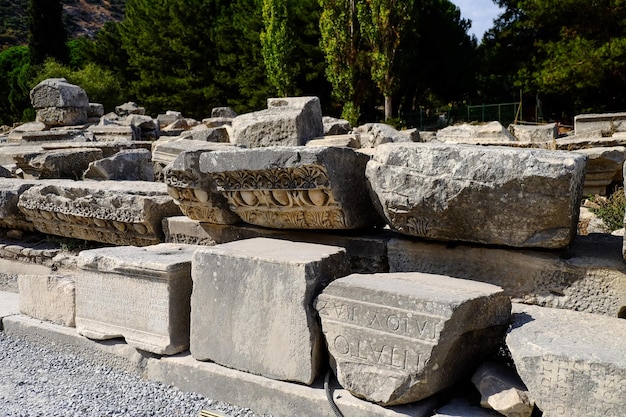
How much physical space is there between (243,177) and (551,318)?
1.67 meters

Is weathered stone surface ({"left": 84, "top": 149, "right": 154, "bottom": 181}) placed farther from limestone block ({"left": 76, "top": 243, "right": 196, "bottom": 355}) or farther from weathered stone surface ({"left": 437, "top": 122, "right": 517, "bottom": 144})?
weathered stone surface ({"left": 437, "top": 122, "right": 517, "bottom": 144})

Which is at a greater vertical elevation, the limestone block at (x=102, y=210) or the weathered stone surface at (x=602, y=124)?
the weathered stone surface at (x=602, y=124)

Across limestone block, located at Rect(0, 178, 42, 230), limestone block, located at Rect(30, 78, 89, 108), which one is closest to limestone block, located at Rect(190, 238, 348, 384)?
limestone block, located at Rect(0, 178, 42, 230)

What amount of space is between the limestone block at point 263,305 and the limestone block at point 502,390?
713 mm

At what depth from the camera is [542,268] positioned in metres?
2.76

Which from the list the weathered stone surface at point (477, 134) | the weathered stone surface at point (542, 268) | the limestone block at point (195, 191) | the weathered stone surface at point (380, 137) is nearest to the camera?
the weathered stone surface at point (542, 268)

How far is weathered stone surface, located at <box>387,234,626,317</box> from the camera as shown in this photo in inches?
104

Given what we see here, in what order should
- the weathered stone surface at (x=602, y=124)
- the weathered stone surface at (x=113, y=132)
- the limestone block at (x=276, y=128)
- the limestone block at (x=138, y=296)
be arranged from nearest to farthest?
the limestone block at (x=138, y=296), the limestone block at (x=276, y=128), the weathered stone surface at (x=602, y=124), the weathered stone surface at (x=113, y=132)

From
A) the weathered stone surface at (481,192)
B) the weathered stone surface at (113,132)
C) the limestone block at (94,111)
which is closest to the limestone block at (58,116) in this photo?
the weathered stone surface at (113,132)

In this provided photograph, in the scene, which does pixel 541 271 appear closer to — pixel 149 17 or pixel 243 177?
pixel 243 177

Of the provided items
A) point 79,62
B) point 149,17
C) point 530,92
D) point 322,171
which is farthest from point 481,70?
point 322,171

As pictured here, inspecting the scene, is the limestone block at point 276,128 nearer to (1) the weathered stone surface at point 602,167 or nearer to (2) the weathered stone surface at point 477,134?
(1) the weathered stone surface at point 602,167

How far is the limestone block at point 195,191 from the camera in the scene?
11.4 ft

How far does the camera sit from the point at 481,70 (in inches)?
928
